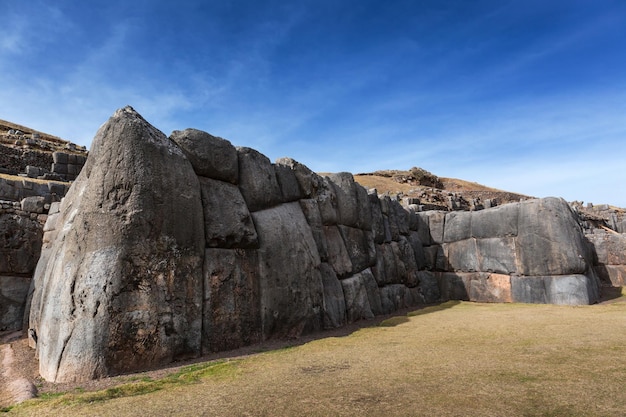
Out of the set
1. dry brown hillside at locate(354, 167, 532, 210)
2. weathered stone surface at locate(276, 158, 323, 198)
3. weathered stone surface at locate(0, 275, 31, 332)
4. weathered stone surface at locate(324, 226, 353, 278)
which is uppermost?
dry brown hillside at locate(354, 167, 532, 210)

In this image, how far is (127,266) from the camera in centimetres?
523

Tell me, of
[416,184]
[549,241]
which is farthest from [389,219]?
[416,184]

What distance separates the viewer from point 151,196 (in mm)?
5668

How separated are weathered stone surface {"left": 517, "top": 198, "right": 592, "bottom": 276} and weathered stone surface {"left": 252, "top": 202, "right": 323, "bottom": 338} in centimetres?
667

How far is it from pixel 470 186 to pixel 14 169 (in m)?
59.1

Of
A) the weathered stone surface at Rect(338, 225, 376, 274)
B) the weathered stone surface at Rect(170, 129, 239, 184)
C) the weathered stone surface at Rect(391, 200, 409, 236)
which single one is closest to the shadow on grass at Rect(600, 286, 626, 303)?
the weathered stone surface at Rect(391, 200, 409, 236)

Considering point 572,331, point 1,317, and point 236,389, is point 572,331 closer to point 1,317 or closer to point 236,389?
point 236,389

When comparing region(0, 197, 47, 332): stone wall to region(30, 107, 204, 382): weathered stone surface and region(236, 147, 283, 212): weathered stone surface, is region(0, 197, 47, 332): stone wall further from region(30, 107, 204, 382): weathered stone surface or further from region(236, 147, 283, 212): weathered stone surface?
region(236, 147, 283, 212): weathered stone surface

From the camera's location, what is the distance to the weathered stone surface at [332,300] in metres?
8.00

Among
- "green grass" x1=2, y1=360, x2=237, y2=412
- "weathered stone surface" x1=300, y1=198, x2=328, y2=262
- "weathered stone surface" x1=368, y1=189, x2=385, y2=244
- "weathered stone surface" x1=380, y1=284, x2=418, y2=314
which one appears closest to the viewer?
"green grass" x1=2, y1=360, x2=237, y2=412

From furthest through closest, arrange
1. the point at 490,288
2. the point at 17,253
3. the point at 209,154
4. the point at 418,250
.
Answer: the point at 418,250 → the point at 490,288 → the point at 17,253 → the point at 209,154

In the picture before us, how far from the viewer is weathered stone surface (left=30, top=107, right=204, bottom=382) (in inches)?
193

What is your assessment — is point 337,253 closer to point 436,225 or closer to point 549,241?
point 436,225

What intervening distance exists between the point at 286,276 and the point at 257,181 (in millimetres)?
1979
